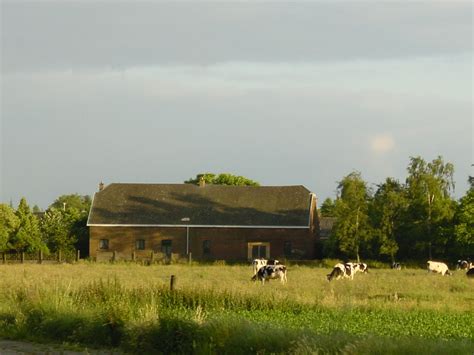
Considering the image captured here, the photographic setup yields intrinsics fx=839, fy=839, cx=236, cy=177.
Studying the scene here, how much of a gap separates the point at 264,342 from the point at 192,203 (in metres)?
59.8

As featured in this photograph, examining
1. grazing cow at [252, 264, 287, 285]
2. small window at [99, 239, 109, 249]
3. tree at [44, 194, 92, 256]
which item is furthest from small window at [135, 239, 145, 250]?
grazing cow at [252, 264, 287, 285]

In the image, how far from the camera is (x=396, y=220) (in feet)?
213

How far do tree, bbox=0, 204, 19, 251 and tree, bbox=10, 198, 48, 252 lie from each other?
0.43 metres

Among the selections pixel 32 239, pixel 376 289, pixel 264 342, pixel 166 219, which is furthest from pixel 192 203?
pixel 264 342

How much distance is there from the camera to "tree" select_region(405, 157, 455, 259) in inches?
2470

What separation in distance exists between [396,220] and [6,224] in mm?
31808

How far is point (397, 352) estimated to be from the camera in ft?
45.2

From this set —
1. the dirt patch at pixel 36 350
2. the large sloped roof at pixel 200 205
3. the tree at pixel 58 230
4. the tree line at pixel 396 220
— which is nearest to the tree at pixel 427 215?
the tree line at pixel 396 220

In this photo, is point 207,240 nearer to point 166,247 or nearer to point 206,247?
point 206,247

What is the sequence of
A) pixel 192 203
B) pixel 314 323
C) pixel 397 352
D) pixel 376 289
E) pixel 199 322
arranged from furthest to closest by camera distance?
pixel 192 203, pixel 376 289, pixel 314 323, pixel 199 322, pixel 397 352

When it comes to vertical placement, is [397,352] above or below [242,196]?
below

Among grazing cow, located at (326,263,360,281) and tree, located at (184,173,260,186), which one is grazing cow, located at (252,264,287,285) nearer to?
grazing cow, located at (326,263,360,281)

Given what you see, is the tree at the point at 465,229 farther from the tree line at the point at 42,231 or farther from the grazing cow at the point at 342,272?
the tree line at the point at 42,231

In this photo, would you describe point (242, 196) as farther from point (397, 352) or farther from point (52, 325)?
point (397, 352)
